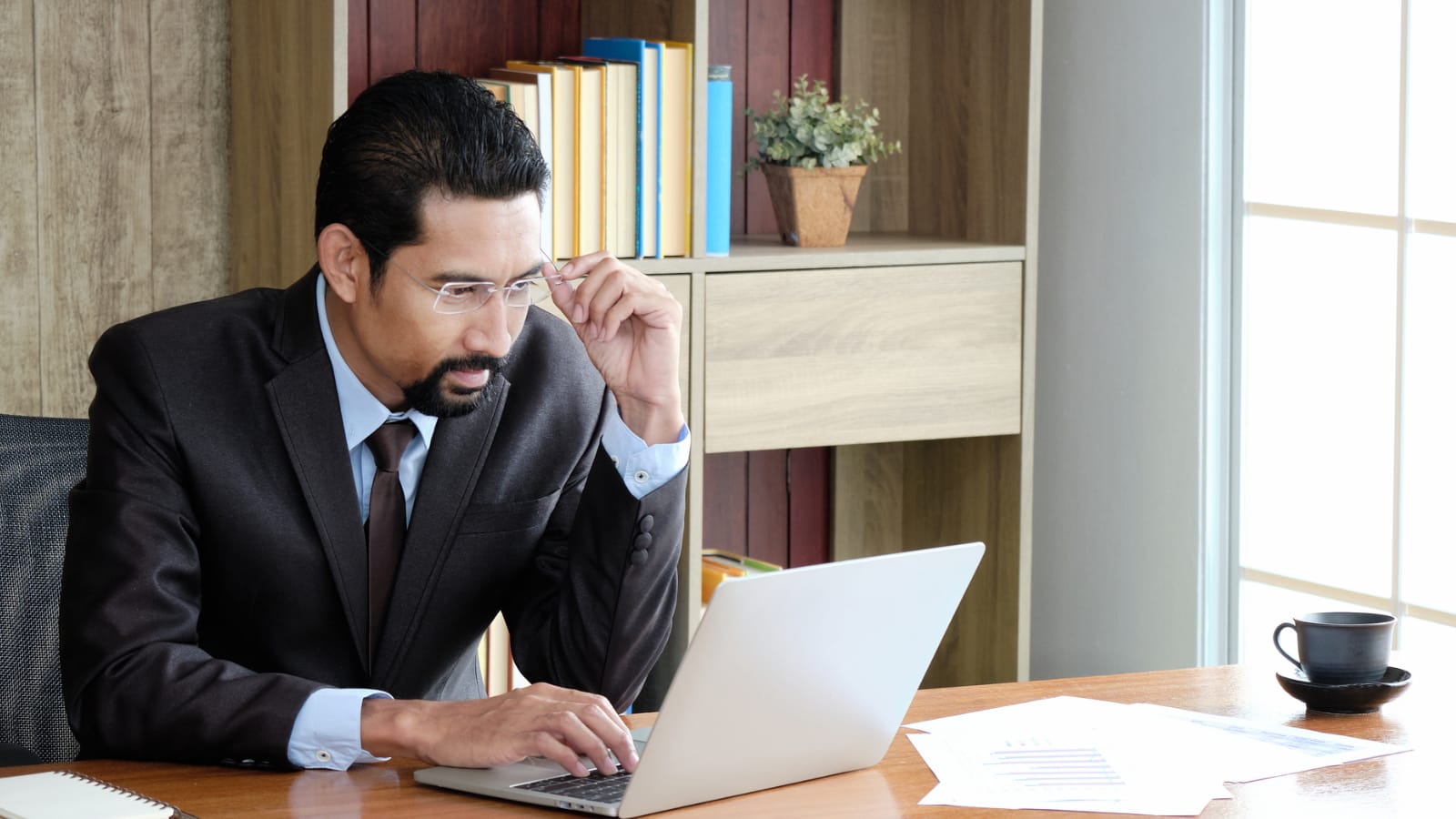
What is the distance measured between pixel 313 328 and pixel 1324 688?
1081 mm

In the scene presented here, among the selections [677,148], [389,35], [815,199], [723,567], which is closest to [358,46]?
[389,35]

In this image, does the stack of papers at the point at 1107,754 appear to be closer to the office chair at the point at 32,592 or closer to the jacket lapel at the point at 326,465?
the jacket lapel at the point at 326,465

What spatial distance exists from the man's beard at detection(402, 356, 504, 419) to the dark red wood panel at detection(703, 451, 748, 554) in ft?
4.91

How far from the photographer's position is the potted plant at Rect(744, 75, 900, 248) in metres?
2.92

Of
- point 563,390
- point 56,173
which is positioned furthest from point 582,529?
point 56,173

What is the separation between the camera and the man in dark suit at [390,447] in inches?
67.4

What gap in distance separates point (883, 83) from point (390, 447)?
1.74 metres

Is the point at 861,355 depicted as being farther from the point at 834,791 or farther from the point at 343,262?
the point at 834,791

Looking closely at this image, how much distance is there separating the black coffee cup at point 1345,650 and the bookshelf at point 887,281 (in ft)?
4.17

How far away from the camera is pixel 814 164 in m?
2.93

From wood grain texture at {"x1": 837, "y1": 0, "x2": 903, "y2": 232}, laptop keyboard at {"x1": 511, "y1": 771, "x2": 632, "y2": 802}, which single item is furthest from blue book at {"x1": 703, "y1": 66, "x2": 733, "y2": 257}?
laptop keyboard at {"x1": 511, "y1": 771, "x2": 632, "y2": 802}

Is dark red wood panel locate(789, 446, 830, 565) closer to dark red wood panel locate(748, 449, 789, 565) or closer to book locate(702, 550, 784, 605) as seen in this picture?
dark red wood panel locate(748, 449, 789, 565)

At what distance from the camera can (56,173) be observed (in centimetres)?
268

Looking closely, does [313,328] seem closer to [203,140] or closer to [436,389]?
[436,389]
